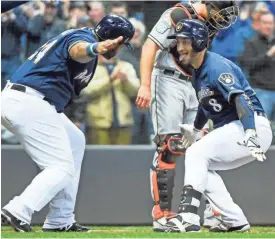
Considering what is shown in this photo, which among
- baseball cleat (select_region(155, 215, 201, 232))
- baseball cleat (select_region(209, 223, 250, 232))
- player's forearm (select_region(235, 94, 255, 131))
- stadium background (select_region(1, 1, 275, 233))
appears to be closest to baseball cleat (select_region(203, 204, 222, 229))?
baseball cleat (select_region(209, 223, 250, 232))

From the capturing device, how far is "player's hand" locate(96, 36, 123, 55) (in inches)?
297

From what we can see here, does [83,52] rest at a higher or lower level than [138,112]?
higher

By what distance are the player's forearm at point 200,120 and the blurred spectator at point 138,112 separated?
1.54 m

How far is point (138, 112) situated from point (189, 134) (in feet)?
4.97

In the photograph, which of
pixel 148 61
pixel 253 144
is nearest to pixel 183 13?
pixel 148 61

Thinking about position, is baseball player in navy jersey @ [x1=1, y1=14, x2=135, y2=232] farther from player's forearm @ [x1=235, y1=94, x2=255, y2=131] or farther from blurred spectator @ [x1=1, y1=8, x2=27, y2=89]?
blurred spectator @ [x1=1, y1=8, x2=27, y2=89]

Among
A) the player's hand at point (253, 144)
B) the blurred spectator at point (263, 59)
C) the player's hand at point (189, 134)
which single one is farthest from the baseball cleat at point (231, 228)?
the blurred spectator at point (263, 59)

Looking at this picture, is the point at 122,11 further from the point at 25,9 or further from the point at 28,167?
the point at 28,167

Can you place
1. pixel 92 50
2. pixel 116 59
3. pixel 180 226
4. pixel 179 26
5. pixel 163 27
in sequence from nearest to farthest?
pixel 92 50 → pixel 180 226 → pixel 179 26 → pixel 163 27 → pixel 116 59

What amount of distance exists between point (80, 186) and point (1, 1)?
82.5 inches

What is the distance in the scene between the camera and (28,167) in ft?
32.8

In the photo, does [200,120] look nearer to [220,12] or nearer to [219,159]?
[219,159]

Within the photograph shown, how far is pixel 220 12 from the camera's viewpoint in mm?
8867

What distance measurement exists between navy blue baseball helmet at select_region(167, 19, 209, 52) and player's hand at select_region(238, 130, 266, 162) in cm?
88
